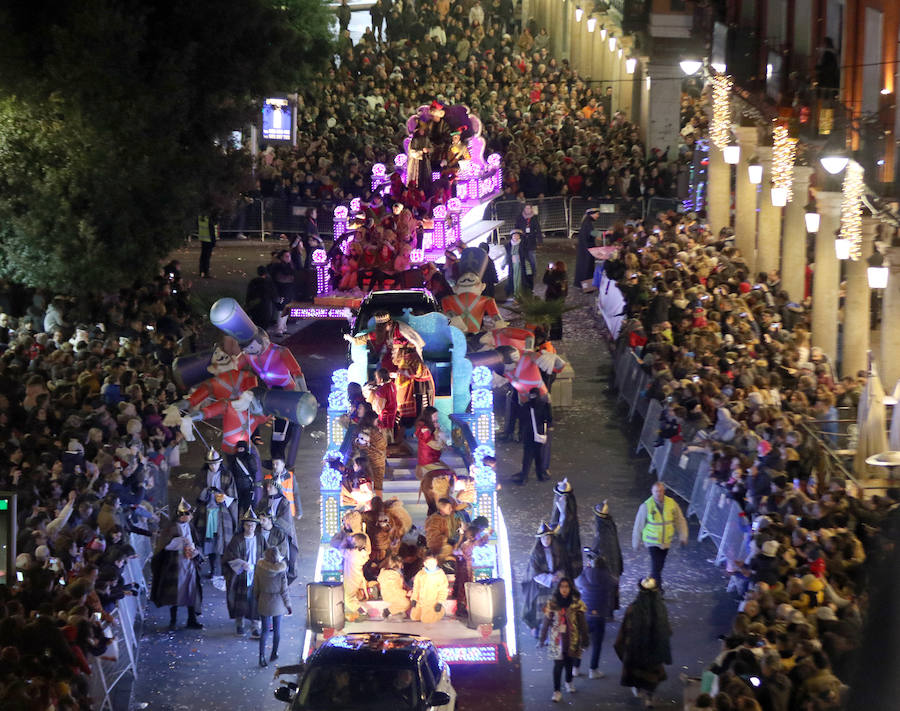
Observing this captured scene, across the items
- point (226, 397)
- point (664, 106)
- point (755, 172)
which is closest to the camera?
point (226, 397)

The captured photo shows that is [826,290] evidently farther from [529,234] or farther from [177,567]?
[177,567]

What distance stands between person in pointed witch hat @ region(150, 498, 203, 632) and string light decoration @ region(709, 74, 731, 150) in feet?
60.2

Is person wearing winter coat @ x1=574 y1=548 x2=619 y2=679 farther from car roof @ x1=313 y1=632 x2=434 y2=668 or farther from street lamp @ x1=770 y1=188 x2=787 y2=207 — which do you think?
street lamp @ x1=770 y1=188 x2=787 y2=207

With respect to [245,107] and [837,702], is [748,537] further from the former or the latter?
[245,107]

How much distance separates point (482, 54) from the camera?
4691cm

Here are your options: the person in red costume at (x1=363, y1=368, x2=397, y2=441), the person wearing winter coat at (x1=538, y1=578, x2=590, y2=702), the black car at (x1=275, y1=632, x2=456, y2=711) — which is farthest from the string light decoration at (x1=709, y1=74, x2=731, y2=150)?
the black car at (x1=275, y1=632, x2=456, y2=711)

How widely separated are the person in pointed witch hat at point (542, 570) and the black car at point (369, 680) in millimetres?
2195

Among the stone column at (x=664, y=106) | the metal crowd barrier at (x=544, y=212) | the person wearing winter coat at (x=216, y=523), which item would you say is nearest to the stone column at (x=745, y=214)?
the metal crowd barrier at (x=544, y=212)

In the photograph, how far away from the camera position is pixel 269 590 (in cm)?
1695

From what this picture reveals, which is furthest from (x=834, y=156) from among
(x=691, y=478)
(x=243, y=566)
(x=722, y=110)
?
(x=243, y=566)

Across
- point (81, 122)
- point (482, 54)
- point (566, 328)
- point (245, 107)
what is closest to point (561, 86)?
point (482, 54)

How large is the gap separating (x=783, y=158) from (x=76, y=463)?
44.8 ft

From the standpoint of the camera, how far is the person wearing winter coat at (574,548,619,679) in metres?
16.8

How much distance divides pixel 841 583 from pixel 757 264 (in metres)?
18.5
